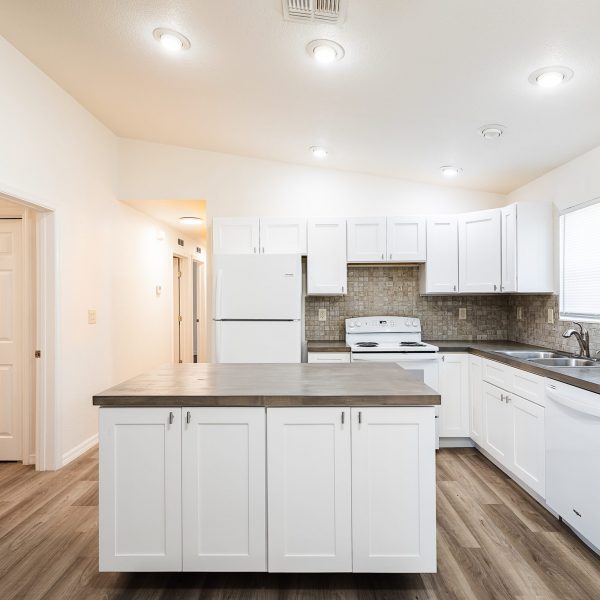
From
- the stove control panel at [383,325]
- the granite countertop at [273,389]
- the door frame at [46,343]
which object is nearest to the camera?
the granite countertop at [273,389]

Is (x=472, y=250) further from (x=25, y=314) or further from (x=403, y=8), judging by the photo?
(x=25, y=314)

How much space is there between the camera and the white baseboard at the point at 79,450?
329 cm

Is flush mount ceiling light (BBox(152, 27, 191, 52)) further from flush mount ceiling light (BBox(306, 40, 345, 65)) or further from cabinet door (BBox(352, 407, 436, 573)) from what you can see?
cabinet door (BBox(352, 407, 436, 573))

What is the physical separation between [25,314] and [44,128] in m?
1.41

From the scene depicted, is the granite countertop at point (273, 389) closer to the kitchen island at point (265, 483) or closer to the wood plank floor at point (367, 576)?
the kitchen island at point (265, 483)

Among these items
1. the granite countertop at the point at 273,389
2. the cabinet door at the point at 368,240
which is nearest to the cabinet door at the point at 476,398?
the cabinet door at the point at 368,240

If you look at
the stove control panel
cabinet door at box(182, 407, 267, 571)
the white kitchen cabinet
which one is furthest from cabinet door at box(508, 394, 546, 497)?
cabinet door at box(182, 407, 267, 571)

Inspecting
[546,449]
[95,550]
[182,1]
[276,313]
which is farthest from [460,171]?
[95,550]

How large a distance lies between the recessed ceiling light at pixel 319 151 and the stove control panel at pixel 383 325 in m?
1.56

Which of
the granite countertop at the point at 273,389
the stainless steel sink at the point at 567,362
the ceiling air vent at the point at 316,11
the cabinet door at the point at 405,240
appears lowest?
the stainless steel sink at the point at 567,362

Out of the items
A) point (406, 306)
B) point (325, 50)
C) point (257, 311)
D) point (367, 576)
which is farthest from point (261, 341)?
point (325, 50)

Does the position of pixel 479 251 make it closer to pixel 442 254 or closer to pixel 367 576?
pixel 442 254

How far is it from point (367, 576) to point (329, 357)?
1.88m

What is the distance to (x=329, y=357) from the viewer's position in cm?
362
